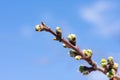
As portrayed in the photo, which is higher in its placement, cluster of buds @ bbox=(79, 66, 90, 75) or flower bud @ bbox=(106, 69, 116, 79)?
cluster of buds @ bbox=(79, 66, 90, 75)

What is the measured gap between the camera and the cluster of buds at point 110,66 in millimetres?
6016

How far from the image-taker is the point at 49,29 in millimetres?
5727

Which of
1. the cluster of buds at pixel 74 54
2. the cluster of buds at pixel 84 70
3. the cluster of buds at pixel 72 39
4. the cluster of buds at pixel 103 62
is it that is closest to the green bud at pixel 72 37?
the cluster of buds at pixel 72 39

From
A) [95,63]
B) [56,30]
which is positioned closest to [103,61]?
[95,63]

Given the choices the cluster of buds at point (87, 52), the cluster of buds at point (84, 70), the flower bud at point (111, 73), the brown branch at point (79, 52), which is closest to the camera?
the brown branch at point (79, 52)

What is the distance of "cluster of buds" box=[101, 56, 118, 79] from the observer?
6.02 metres

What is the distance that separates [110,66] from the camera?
6148mm

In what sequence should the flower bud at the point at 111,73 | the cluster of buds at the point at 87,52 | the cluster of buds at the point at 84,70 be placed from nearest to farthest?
the flower bud at the point at 111,73
the cluster of buds at the point at 87,52
the cluster of buds at the point at 84,70

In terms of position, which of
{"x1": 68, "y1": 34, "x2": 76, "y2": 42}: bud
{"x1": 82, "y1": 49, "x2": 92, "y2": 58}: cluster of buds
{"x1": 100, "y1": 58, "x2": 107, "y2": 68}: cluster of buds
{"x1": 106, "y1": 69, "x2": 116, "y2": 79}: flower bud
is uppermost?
{"x1": 68, "y1": 34, "x2": 76, "y2": 42}: bud

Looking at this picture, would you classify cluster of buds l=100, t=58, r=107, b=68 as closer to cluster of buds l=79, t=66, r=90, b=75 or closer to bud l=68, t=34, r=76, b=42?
cluster of buds l=79, t=66, r=90, b=75

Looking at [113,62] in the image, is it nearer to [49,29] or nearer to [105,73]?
[105,73]

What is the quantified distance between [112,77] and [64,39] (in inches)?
39.2

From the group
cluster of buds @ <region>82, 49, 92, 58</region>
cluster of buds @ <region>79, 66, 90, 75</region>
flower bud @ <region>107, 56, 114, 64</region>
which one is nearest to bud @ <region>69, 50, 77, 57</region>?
cluster of buds @ <region>82, 49, 92, 58</region>

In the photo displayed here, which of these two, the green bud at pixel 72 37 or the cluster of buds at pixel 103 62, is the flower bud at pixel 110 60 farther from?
the green bud at pixel 72 37
